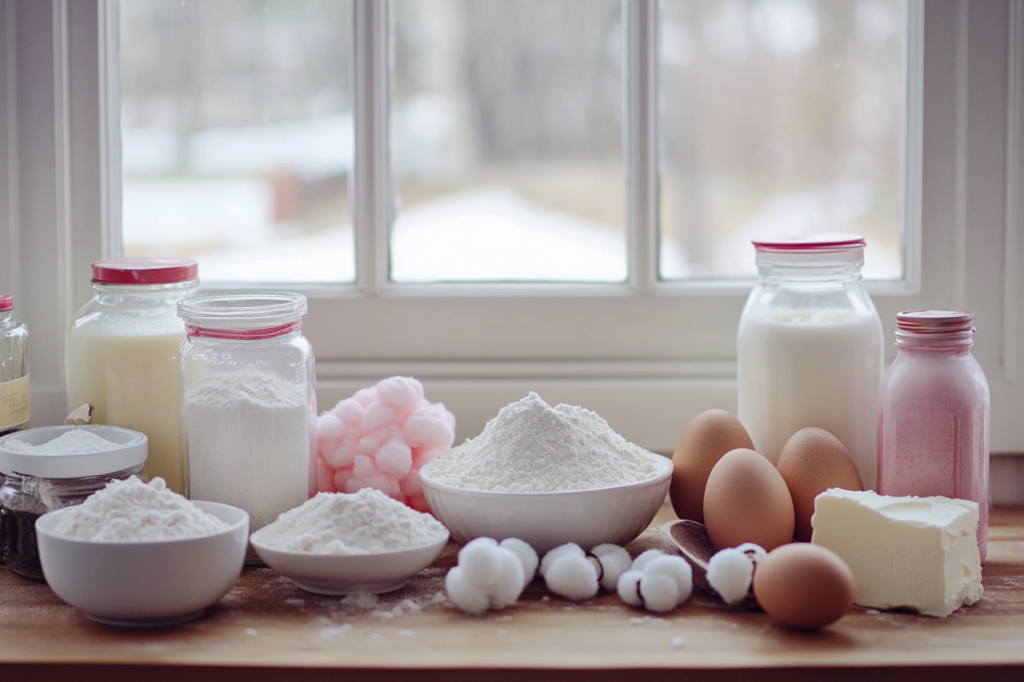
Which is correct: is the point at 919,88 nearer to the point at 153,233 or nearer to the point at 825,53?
the point at 825,53

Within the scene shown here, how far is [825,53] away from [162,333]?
0.85m

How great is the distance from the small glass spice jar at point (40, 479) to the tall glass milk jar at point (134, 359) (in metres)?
0.08

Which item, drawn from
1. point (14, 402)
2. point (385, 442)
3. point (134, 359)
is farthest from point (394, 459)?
point (14, 402)

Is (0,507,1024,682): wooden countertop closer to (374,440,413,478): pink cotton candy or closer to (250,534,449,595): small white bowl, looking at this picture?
(250,534,449,595): small white bowl

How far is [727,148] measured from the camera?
3.84 feet

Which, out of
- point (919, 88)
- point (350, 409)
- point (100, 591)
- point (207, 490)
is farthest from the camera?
point (919, 88)

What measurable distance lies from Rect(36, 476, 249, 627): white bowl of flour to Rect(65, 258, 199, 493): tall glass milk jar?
0.62 ft

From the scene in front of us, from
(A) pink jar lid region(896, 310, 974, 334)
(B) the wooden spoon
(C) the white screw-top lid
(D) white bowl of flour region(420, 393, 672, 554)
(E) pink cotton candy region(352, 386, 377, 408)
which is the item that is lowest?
(B) the wooden spoon

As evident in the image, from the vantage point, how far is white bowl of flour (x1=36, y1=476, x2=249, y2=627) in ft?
2.28

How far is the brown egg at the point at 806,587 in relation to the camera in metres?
0.69

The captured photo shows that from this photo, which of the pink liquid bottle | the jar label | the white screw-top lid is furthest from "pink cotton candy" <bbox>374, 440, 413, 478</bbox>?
the pink liquid bottle

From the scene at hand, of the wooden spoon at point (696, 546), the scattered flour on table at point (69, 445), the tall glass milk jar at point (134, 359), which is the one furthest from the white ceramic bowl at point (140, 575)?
the wooden spoon at point (696, 546)

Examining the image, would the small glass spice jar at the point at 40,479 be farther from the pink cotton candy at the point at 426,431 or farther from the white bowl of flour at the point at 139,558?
the pink cotton candy at the point at 426,431

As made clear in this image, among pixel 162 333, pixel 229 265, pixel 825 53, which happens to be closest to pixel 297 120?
pixel 229 265
